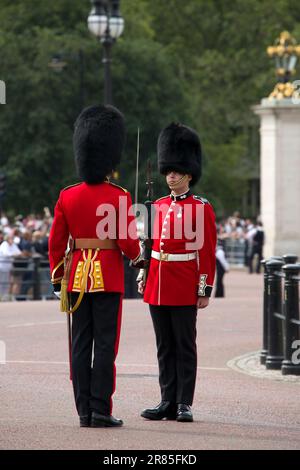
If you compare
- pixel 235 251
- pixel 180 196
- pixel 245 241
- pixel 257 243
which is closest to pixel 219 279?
pixel 257 243

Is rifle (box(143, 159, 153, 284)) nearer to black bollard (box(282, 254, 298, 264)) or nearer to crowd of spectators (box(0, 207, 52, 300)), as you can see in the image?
black bollard (box(282, 254, 298, 264))

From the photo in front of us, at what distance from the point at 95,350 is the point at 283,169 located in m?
32.4

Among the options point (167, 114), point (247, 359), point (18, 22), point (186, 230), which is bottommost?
point (247, 359)

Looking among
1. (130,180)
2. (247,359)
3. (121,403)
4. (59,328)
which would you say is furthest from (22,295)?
(130,180)

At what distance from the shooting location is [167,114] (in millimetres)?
56938

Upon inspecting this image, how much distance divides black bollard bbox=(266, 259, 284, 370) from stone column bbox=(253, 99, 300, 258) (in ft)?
88.3

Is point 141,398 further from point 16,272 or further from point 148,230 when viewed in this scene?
point 16,272

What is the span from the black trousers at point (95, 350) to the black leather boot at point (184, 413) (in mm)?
536

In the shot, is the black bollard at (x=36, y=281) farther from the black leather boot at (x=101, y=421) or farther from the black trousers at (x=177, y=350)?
the black leather boot at (x=101, y=421)

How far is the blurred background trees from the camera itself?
179 ft

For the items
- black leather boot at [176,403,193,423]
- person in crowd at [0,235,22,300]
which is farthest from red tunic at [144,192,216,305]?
person in crowd at [0,235,22,300]

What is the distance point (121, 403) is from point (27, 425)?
1.49 meters

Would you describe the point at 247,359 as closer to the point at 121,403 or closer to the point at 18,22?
the point at 121,403

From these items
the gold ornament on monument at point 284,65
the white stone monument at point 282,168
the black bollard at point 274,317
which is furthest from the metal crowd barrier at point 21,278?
the gold ornament on monument at point 284,65
